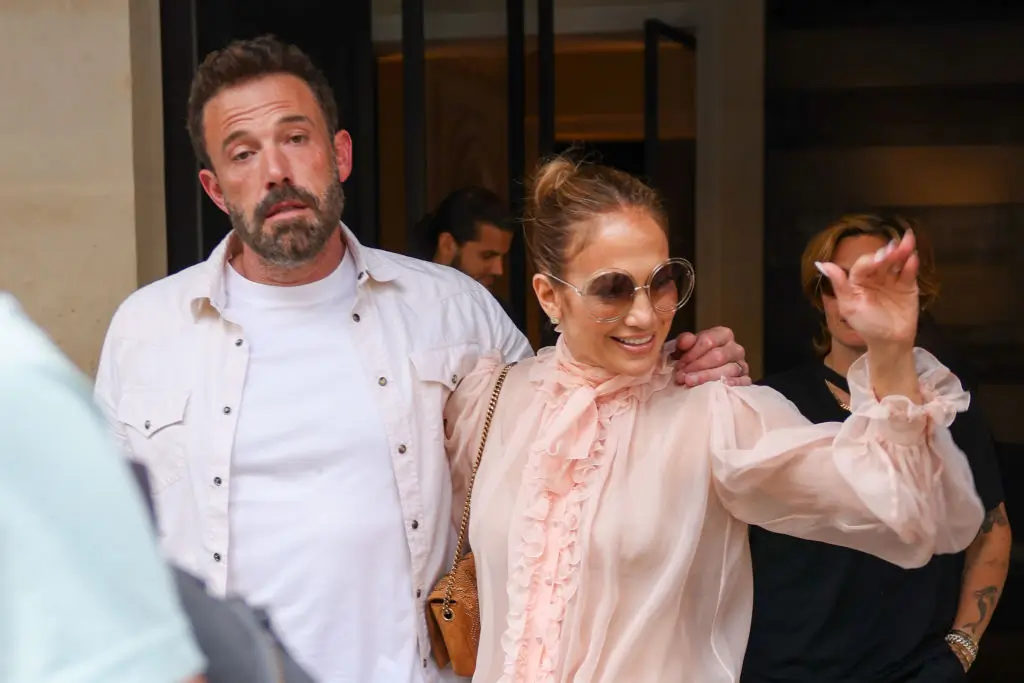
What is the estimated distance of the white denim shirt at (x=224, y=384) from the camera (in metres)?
2.57

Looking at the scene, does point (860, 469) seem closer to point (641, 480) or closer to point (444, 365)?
point (641, 480)

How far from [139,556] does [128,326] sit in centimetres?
206

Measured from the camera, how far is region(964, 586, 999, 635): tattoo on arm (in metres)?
3.09

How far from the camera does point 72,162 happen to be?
3.71 metres

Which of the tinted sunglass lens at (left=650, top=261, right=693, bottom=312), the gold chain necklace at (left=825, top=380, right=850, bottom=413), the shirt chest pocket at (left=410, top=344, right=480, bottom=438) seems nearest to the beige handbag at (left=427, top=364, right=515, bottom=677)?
the shirt chest pocket at (left=410, top=344, right=480, bottom=438)

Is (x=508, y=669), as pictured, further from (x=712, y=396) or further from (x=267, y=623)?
(x=267, y=623)

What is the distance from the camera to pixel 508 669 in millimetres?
2213

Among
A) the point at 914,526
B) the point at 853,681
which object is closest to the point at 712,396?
the point at 914,526

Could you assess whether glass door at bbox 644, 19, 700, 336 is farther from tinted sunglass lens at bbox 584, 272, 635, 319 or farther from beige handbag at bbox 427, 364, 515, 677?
tinted sunglass lens at bbox 584, 272, 635, 319

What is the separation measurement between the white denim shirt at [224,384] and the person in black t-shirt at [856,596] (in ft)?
2.47

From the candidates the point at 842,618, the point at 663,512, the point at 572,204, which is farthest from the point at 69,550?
the point at 842,618

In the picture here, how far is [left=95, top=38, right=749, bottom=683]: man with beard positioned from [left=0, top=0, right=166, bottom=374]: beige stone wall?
0.94m

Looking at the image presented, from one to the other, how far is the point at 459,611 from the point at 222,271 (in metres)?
0.83

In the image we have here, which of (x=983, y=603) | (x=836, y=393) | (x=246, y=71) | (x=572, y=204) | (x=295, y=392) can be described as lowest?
(x=983, y=603)
